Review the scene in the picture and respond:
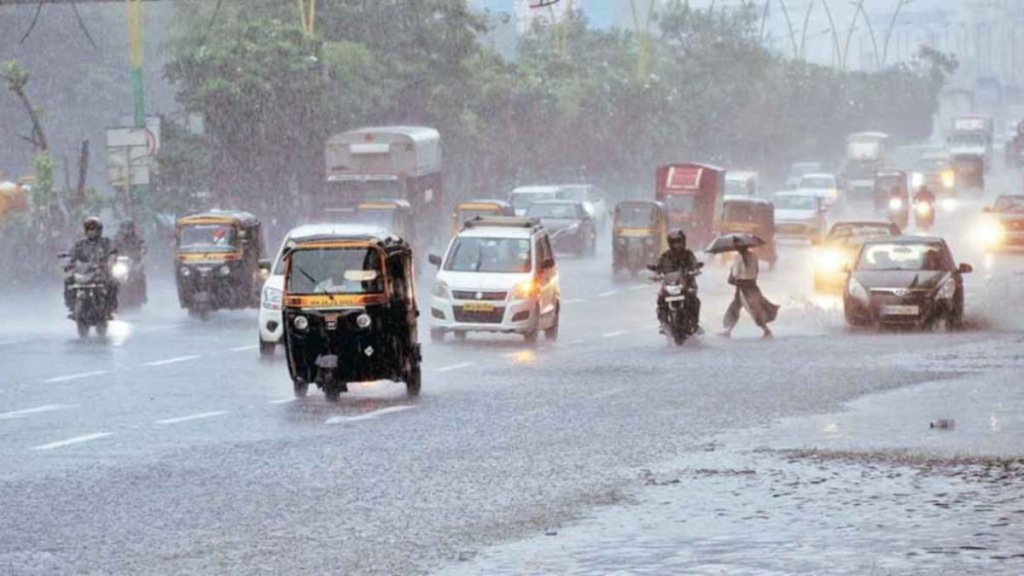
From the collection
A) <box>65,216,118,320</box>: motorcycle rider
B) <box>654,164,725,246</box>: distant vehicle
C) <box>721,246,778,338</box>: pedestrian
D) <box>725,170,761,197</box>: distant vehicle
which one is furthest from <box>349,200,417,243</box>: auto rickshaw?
<box>725,170,761,197</box>: distant vehicle

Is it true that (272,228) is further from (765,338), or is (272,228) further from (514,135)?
(765,338)

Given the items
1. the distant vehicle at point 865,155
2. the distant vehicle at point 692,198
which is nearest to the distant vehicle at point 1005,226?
the distant vehicle at point 692,198

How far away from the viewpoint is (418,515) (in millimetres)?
14078

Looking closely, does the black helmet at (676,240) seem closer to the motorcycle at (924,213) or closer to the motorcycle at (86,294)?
the motorcycle at (86,294)

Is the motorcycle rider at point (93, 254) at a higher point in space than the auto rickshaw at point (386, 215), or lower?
higher

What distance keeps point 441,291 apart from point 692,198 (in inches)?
1337

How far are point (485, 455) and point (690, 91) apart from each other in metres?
95.6

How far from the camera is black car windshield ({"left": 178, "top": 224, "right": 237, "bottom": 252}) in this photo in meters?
37.7

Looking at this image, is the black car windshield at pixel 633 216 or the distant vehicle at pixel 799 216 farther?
the distant vehicle at pixel 799 216

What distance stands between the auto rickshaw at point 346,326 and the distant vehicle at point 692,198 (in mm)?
41396

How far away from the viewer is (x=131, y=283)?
40.2 metres

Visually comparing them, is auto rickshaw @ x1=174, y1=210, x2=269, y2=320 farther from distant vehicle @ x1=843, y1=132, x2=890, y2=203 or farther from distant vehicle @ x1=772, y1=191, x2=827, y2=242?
distant vehicle @ x1=843, y1=132, x2=890, y2=203

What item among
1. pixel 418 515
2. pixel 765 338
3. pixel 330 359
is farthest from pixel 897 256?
pixel 418 515

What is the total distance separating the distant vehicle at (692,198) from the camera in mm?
A: 64938
